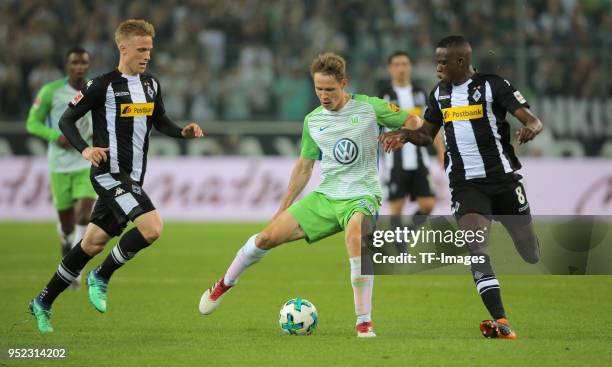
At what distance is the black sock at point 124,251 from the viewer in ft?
26.1

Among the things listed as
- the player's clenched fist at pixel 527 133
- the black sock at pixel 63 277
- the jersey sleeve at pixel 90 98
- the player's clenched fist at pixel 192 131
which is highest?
the jersey sleeve at pixel 90 98

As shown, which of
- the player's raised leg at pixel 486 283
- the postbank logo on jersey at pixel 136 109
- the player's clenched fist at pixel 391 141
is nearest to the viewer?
the player's raised leg at pixel 486 283

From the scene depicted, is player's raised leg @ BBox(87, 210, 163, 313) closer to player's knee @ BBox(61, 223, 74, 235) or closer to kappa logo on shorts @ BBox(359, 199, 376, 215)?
kappa logo on shorts @ BBox(359, 199, 376, 215)

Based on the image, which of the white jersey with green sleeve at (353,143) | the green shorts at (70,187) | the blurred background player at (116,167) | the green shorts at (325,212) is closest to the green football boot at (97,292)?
the blurred background player at (116,167)

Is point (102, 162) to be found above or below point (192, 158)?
above

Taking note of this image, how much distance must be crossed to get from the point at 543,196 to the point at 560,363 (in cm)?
1258

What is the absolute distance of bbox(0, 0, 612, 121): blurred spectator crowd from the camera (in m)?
20.2

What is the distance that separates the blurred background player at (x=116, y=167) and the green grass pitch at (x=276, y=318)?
0.37 meters

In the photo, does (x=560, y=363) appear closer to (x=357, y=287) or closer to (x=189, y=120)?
(x=357, y=287)

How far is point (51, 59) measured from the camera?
66.2ft

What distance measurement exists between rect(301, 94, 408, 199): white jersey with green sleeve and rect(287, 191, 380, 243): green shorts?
0.21 feet

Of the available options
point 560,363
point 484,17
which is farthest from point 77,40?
point 560,363

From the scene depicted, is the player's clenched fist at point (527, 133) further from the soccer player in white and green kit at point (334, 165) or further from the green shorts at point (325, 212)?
the green shorts at point (325, 212)

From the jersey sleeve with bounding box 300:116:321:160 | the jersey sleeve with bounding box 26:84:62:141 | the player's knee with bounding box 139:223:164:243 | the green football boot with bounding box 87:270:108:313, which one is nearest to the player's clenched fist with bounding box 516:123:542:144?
the jersey sleeve with bounding box 300:116:321:160
